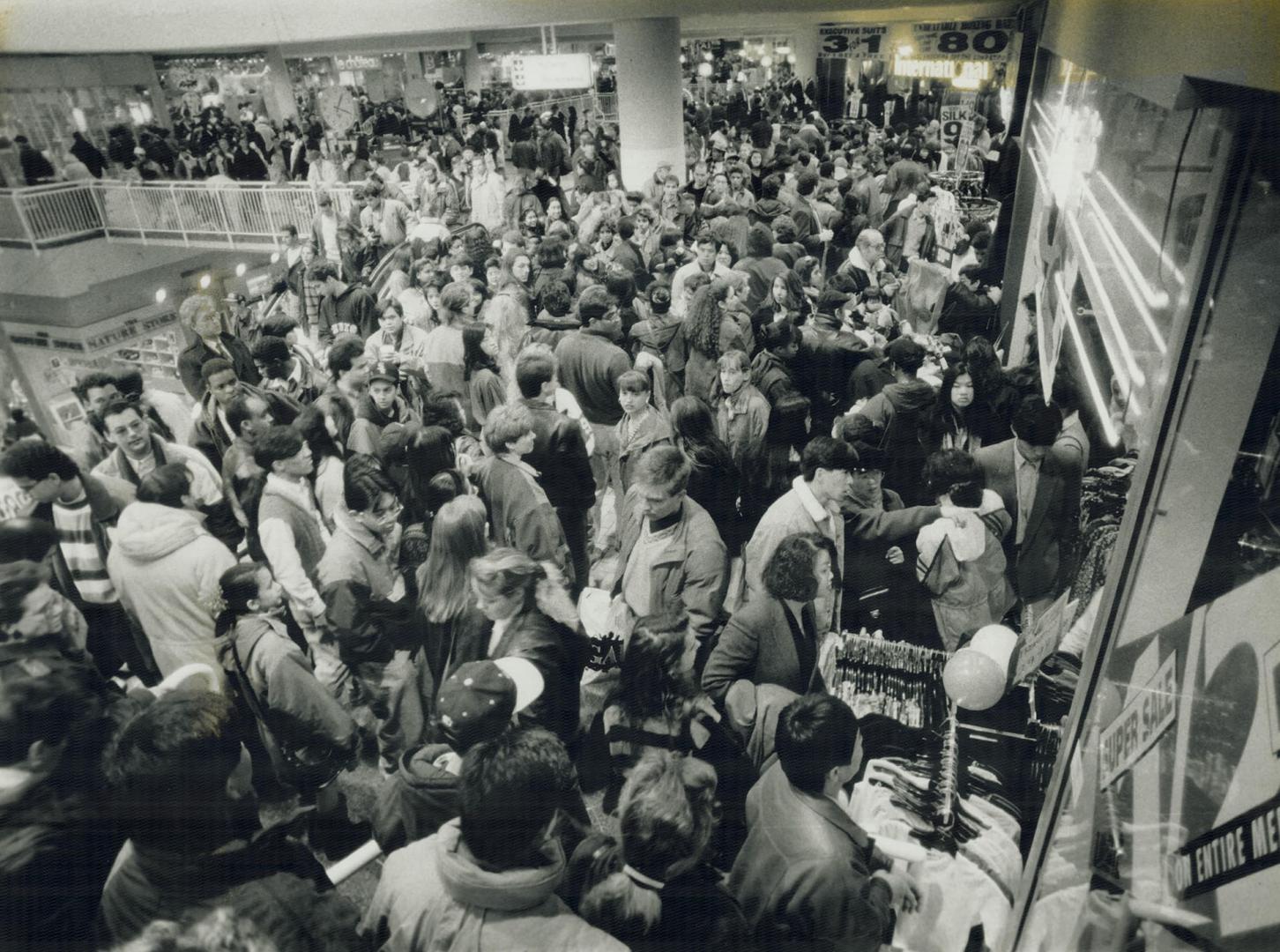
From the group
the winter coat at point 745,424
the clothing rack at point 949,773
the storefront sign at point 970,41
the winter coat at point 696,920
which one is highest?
the storefront sign at point 970,41

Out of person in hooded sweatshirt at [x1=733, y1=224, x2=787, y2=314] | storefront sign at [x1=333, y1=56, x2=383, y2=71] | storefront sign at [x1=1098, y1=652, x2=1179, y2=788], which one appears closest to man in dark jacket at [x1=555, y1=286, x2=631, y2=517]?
person in hooded sweatshirt at [x1=733, y1=224, x2=787, y2=314]

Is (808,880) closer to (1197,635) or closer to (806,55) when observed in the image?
(1197,635)

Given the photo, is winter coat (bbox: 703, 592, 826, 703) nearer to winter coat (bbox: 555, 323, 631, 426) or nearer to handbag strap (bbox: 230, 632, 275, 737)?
handbag strap (bbox: 230, 632, 275, 737)

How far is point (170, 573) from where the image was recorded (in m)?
2.55

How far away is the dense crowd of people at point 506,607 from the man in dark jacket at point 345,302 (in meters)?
0.79

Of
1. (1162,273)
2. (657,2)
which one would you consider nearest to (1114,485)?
(1162,273)

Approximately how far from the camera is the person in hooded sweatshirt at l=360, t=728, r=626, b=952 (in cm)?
175

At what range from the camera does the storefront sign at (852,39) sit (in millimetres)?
11750

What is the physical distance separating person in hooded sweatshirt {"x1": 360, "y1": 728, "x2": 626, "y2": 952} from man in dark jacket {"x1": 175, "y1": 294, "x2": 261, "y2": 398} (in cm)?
270

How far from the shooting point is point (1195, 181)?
1707 millimetres

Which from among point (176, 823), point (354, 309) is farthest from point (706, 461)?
point (354, 309)

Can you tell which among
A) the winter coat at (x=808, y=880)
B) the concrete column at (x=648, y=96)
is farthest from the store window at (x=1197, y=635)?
the concrete column at (x=648, y=96)

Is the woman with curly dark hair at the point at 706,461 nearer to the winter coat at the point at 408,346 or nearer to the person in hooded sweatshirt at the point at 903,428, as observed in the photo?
the person in hooded sweatshirt at the point at 903,428

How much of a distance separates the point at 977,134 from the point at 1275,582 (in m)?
11.2
